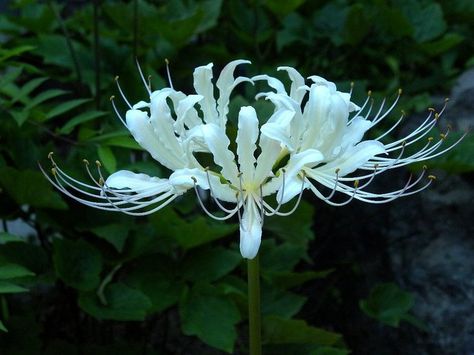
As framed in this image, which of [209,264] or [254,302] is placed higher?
[209,264]

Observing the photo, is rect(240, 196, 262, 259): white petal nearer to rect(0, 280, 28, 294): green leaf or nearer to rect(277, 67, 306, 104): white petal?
rect(277, 67, 306, 104): white petal

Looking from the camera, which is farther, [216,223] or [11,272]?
[216,223]

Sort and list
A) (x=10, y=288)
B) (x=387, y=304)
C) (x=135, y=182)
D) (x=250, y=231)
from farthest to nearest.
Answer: (x=387, y=304) < (x=10, y=288) < (x=135, y=182) < (x=250, y=231)

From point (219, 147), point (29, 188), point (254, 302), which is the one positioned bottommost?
point (254, 302)

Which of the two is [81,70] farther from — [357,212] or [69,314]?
[357,212]

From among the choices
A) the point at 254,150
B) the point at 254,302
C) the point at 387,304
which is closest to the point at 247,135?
the point at 254,150

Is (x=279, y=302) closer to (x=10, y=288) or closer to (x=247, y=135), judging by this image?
(x=10, y=288)

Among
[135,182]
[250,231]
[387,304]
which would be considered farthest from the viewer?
[387,304]
